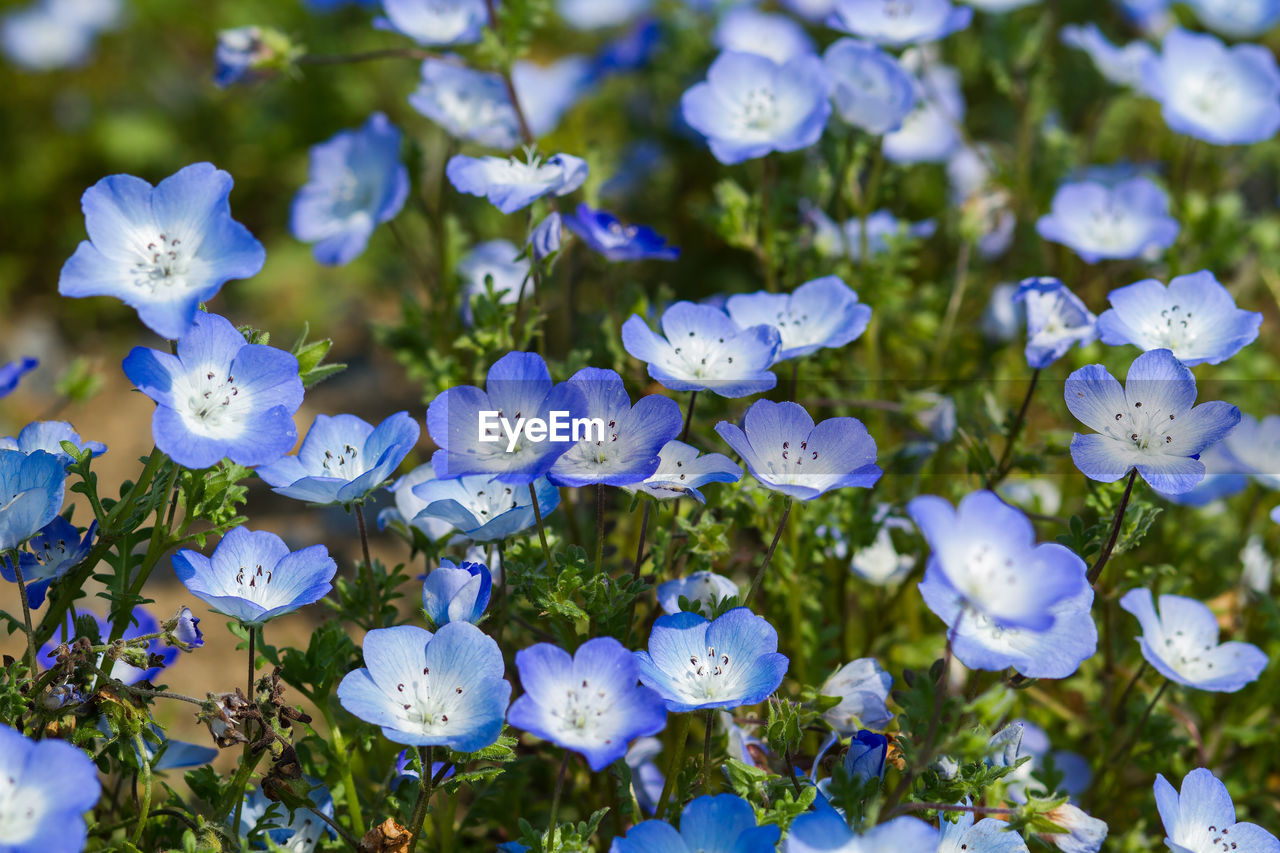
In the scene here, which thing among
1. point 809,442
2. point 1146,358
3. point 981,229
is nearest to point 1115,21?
point 981,229

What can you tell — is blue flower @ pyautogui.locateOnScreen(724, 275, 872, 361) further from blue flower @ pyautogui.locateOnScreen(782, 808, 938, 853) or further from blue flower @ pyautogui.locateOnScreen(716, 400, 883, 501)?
blue flower @ pyautogui.locateOnScreen(782, 808, 938, 853)

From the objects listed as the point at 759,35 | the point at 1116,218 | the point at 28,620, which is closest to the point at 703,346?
the point at 28,620

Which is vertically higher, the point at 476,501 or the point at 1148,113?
the point at 476,501

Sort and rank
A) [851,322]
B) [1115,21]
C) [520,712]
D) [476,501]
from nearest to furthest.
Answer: [520,712] → [476,501] → [851,322] → [1115,21]

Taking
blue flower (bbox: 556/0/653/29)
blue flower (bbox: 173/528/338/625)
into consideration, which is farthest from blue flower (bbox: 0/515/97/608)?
blue flower (bbox: 556/0/653/29)

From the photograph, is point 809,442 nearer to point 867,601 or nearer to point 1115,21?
point 867,601

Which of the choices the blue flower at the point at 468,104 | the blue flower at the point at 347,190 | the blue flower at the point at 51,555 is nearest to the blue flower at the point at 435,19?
the blue flower at the point at 468,104
